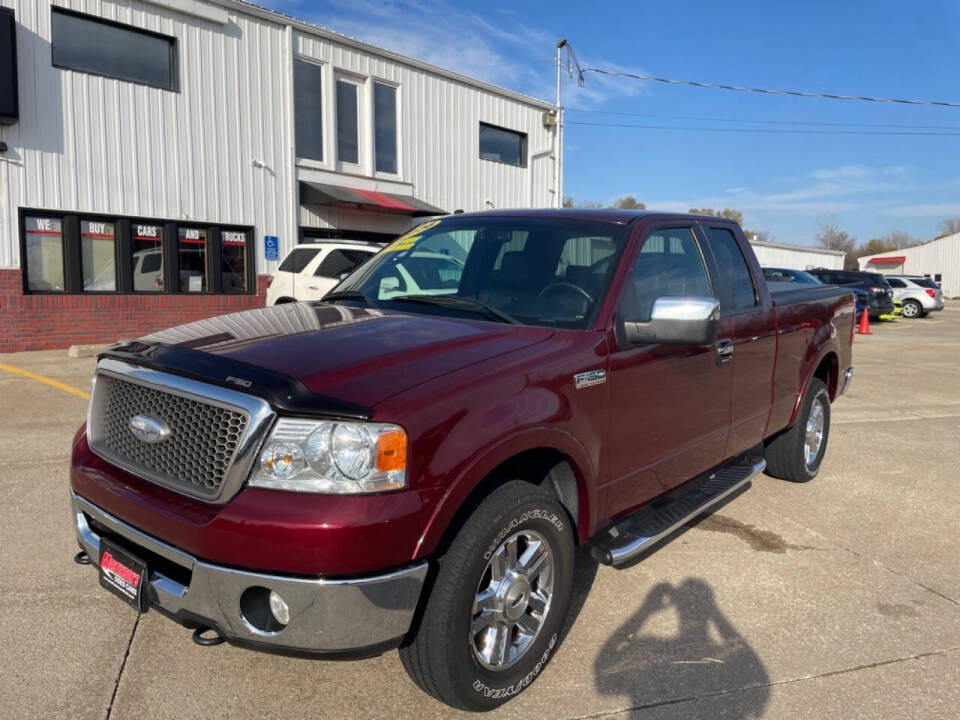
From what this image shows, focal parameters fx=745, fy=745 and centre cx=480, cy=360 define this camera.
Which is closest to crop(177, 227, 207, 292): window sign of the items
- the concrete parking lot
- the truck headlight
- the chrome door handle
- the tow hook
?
the concrete parking lot

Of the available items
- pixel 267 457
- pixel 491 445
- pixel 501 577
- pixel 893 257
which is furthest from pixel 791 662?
pixel 893 257

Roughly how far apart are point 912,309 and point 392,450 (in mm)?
32633

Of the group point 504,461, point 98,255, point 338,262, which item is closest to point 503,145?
point 338,262

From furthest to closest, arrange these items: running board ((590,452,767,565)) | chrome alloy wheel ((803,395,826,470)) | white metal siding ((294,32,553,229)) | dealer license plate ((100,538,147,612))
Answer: white metal siding ((294,32,553,229)) → chrome alloy wheel ((803,395,826,470)) → running board ((590,452,767,565)) → dealer license plate ((100,538,147,612))

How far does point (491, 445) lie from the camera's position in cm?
251

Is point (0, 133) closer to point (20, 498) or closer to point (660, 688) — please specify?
point (20, 498)

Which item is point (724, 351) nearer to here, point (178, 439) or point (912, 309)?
point (178, 439)

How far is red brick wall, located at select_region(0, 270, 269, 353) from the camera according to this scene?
486 inches

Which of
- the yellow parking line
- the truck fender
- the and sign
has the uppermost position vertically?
the and sign

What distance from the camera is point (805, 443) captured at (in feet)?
17.8

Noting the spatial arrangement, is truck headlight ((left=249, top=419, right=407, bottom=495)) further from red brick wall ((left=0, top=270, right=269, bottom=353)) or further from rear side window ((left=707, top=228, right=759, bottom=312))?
Answer: red brick wall ((left=0, top=270, right=269, bottom=353))

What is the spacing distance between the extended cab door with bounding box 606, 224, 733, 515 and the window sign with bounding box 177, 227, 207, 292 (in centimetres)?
1227

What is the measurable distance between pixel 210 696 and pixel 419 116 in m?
16.9

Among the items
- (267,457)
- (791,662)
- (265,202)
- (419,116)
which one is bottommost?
(791,662)
